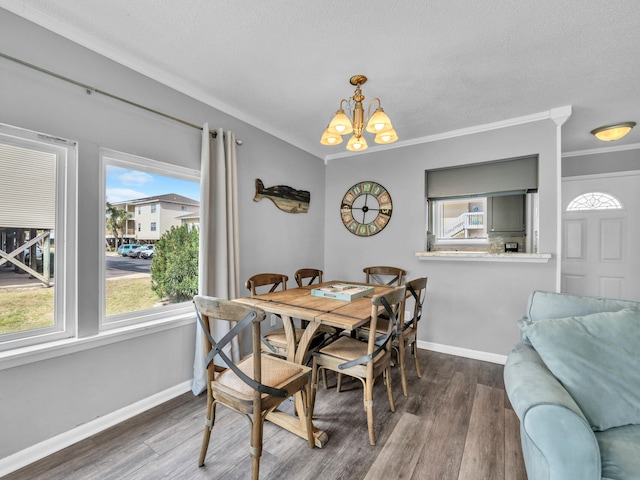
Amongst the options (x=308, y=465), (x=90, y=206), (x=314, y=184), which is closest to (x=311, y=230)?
(x=314, y=184)

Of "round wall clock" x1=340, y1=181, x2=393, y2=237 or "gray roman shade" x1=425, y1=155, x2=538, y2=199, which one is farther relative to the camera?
"round wall clock" x1=340, y1=181, x2=393, y2=237

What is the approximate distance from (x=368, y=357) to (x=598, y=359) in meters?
1.10

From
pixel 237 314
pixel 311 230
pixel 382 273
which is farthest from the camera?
pixel 311 230

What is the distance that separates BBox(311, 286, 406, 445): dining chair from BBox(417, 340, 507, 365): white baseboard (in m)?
1.44

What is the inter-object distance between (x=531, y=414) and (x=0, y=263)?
2.70 meters

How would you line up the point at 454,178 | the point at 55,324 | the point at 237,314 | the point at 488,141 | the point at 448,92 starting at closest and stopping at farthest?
1. the point at 237,314
2. the point at 55,324
3. the point at 448,92
4. the point at 488,141
5. the point at 454,178

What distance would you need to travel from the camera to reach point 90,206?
188 centimetres

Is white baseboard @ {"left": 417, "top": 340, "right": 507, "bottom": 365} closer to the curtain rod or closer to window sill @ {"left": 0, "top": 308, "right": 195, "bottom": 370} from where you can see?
window sill @ {"left": 0, "top": 308, "right": 195, "bottom": 370}

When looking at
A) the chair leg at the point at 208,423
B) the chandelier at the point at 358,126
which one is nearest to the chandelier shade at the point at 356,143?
the chandelier at the point at 358,126

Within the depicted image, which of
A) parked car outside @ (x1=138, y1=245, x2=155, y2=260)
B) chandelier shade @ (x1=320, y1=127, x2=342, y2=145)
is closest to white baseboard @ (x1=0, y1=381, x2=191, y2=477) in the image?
parked car outside @ (x1=138, y1=245, x2=155, y2=260)

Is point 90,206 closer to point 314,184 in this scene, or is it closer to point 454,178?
point 314,184

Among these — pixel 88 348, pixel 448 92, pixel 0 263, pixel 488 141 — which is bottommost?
pixel 88 348

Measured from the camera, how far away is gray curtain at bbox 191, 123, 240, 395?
2.38 meters

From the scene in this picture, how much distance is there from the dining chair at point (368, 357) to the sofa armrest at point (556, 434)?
754 millimetres
